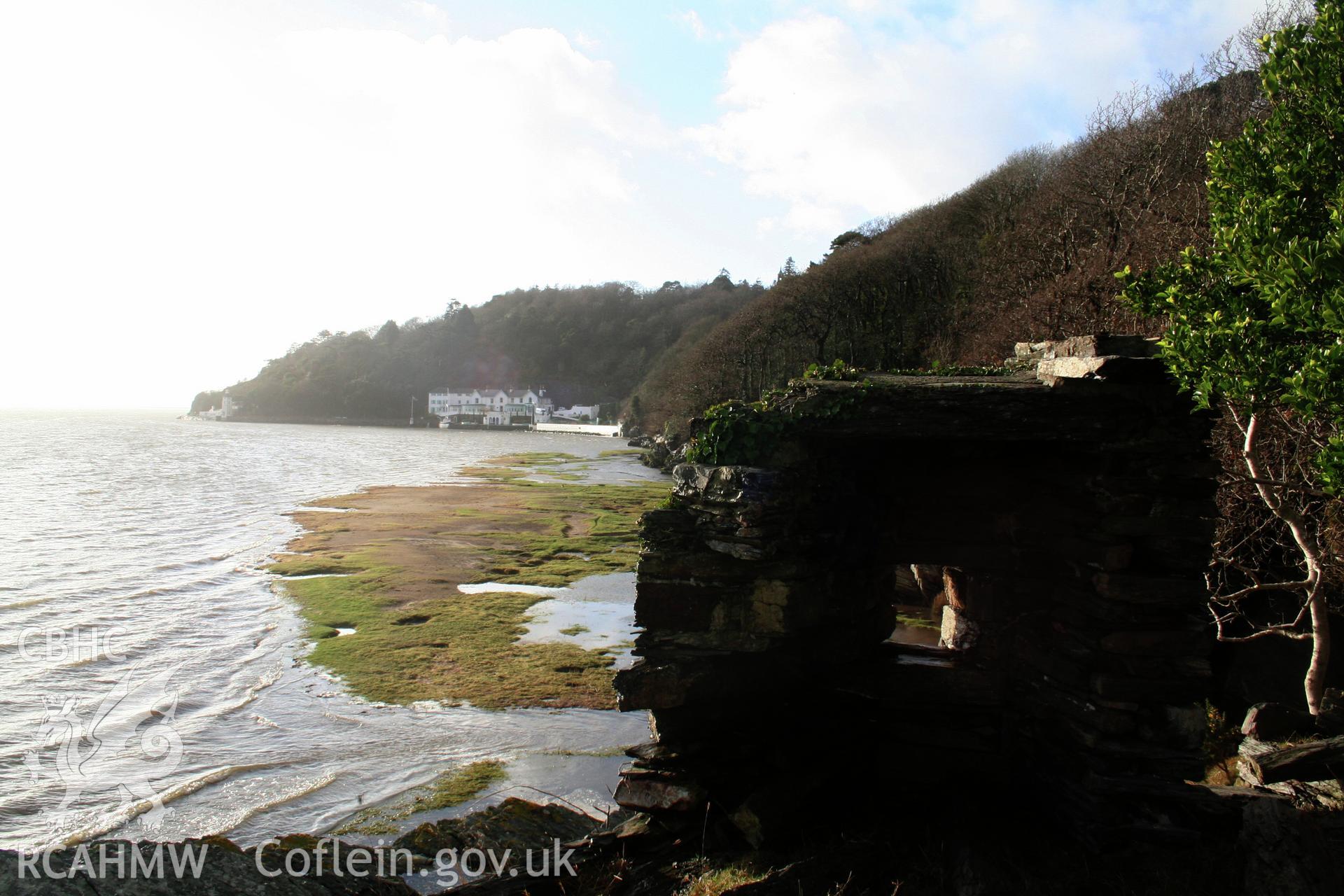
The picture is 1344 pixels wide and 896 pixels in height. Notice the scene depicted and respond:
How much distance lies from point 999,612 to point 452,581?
13.6m

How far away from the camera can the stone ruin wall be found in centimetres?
704

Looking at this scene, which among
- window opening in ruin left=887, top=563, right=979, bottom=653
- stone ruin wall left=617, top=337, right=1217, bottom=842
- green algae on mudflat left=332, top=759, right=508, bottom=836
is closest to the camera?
stone ruin wall left=617, top=337, right=1217, bottom=842

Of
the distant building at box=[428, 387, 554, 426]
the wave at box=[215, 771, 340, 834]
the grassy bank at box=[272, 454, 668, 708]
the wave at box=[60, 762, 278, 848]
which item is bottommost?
the wave at box=[60, 762, 278, 848]

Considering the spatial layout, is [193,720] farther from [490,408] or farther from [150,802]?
[490,408]

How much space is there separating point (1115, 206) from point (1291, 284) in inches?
778

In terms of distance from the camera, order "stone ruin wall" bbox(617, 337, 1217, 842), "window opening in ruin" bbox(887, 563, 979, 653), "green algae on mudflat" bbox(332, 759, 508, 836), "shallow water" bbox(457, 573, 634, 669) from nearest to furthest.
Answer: "stone ruin wall" bbox(617, 337, 1217, 842)
"green algae on mudflat" bbox(332, 759, 508, 836)
"window opening in ruin" bbox(887, 563, 979, 653)
"shallow water" bbox(457, 573, 634, 669)

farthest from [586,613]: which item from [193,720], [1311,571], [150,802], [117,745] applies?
[1311,571]

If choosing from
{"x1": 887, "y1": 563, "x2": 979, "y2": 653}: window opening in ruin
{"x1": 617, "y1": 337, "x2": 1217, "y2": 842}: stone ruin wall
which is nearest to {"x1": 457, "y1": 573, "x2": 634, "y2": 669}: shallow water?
{"x1": 887, "y1": 563, "x2": 979, "y2": 653}: window opening in ruin

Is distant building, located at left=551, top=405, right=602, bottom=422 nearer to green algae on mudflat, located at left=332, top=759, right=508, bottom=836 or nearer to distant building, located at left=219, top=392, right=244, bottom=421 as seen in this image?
distant building, located at left=219, top=392, right=244, bottom=421

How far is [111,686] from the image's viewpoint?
12.2 meters

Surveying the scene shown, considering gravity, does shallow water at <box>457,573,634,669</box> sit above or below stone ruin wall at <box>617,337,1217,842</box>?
below

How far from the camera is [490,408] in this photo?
520ft

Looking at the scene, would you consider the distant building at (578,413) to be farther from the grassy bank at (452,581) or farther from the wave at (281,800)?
the wave at (281,800)

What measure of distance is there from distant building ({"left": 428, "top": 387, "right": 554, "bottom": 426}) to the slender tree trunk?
491 feet
